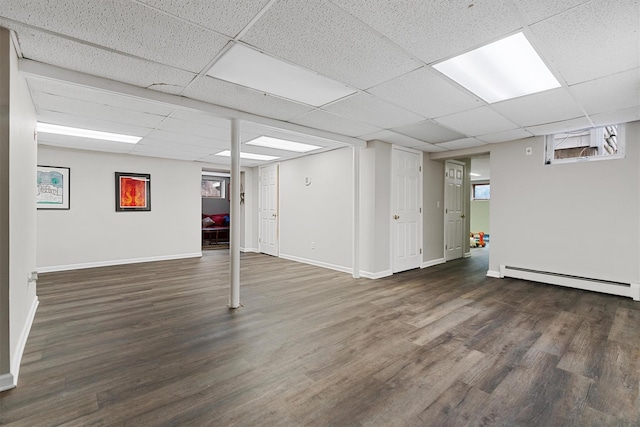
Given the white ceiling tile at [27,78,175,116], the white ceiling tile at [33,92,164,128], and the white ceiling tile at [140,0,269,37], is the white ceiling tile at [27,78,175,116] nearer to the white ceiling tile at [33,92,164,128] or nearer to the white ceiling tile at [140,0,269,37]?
the white ceiling tile at [33,92,164,128]

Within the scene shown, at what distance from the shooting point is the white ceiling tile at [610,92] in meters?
2.53

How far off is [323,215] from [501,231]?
10.0 ft

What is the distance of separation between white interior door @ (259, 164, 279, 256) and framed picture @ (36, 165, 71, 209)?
379 centimetres

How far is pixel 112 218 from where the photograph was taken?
5.99m

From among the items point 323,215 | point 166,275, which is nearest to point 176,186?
point 166,275

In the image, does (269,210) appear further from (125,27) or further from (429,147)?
(125,27)

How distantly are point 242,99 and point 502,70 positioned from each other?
2392 mm

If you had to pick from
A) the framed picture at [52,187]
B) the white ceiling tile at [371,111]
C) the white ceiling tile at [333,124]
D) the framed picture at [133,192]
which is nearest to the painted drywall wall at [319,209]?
the white ceiling tile at [333,124]

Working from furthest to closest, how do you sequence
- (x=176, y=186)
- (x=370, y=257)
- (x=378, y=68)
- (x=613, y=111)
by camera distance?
(x=176, y=186) → (x=370, y=257) → (x=613, y=111) → (x=378, y=68)

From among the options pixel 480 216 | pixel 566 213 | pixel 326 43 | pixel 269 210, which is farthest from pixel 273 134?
pixel 480 216

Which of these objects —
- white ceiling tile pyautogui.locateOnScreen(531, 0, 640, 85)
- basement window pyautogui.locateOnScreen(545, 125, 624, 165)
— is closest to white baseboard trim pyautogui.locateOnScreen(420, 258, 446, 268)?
basement window pyautogui.locateOnScreen(545, 125, 624, 165)

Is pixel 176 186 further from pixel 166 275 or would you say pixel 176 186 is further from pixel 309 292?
pixel 309 292

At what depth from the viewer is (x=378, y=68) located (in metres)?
2.39

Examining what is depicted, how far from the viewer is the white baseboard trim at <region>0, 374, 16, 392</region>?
1.83 meters
